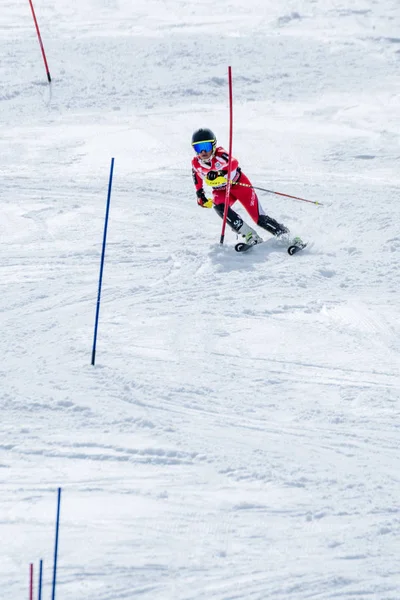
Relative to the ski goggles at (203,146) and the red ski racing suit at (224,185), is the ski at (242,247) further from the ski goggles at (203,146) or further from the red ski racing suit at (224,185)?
the ski goggles at (203,146)

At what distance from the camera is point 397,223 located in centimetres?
970

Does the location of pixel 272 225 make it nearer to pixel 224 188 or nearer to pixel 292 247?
pixel 292 247

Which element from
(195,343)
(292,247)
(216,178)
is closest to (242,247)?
(292,247)

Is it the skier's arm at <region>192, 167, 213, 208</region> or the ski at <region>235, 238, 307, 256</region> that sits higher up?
the skier's arm at <region>192, 167, 213, 208</region>

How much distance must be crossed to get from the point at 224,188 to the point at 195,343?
7.95 ft

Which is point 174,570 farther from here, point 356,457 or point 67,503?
point 356,457

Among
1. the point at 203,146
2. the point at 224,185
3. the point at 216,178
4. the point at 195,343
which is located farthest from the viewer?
the point at 224,185

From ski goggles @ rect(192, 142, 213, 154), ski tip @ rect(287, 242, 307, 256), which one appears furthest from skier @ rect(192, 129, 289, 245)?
ski tip @ rect(287, 242, 307, 256)

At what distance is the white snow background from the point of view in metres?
5.36

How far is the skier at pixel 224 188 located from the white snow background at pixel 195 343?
0.81 feet

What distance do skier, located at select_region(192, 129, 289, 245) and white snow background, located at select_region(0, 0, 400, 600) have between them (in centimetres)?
25

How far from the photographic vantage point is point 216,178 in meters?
9.06

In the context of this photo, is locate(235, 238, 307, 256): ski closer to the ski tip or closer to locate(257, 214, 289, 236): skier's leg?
the ski tip

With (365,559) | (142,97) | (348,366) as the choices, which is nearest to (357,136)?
(142,97)
